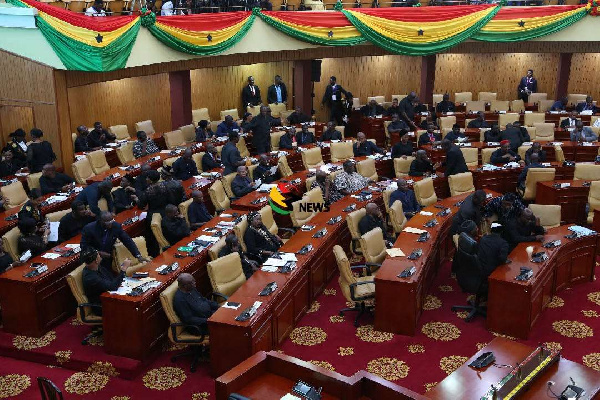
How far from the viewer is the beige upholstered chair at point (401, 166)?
1436 centimetres

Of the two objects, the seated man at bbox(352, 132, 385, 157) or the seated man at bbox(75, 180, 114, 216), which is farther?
the seated man at bbox(352, 132, 385, 157)

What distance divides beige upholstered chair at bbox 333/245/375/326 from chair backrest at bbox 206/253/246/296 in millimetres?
1362

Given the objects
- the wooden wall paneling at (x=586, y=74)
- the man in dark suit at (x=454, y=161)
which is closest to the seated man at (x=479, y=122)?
the man in dark suit at (x=454, y=161)

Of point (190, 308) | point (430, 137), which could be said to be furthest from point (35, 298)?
point (430, 137)

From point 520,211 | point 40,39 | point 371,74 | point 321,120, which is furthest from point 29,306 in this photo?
point 371,74

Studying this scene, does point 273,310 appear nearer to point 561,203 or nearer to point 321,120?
point 561,203

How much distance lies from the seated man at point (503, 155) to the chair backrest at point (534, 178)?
127 cm

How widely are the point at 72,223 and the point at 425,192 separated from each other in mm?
6423

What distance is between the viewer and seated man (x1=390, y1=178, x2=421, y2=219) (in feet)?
39.1

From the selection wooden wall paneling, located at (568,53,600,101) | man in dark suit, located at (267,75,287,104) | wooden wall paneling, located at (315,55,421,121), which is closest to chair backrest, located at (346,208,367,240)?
man in dark suit, located at (267,75,287,104)

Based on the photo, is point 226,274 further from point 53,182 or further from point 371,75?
point 371,75

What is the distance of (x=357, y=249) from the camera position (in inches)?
419

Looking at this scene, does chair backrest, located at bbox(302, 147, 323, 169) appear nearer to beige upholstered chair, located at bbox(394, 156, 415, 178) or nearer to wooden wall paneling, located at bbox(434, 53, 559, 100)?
beige upholstered chair, located at bbox(394, 156, 415, 178)

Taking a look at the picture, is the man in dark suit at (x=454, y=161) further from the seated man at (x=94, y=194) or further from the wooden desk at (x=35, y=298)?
the wooden desk at (x=35, y=298)
